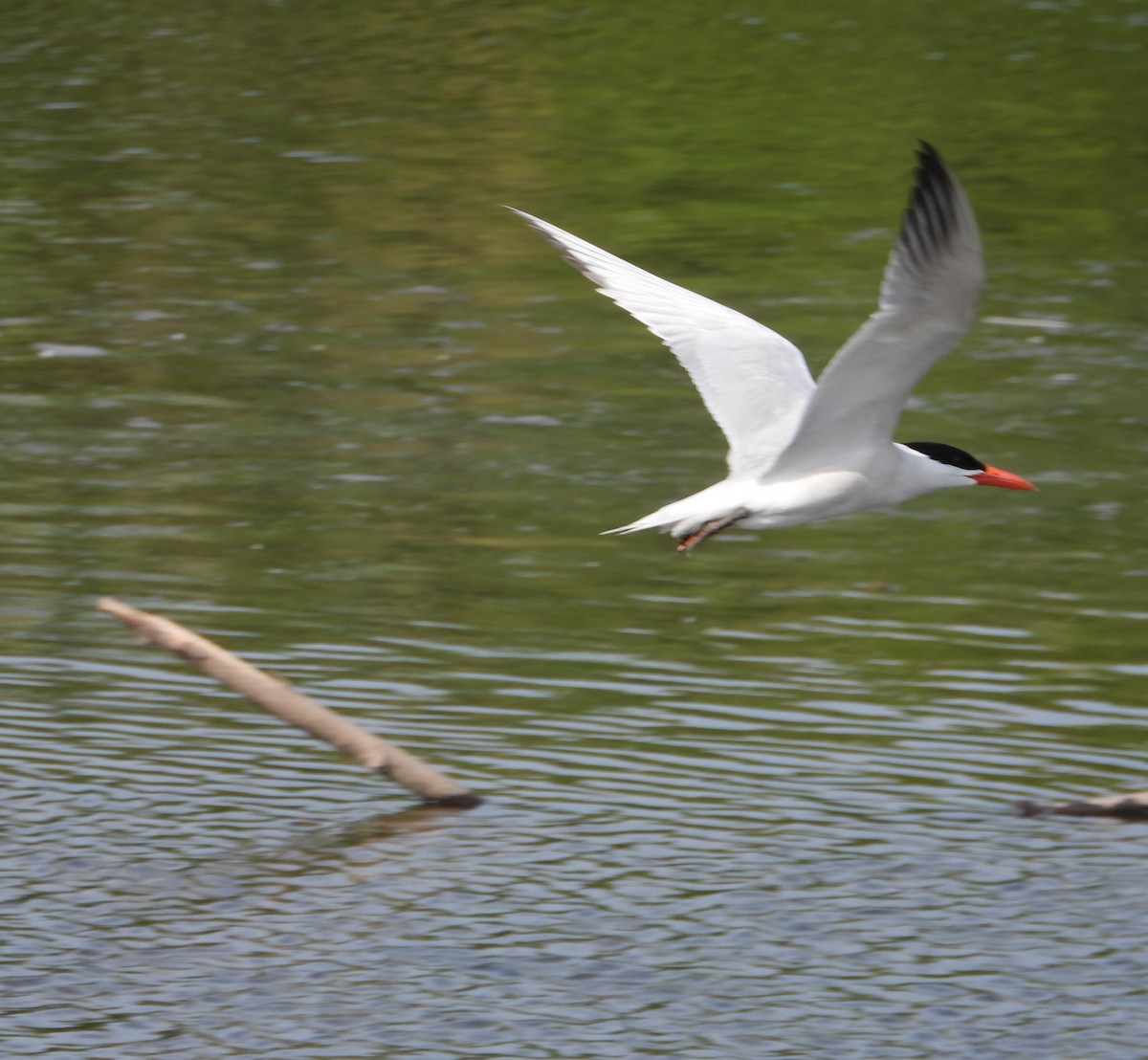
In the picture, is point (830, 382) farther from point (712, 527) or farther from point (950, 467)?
point (950, 467)

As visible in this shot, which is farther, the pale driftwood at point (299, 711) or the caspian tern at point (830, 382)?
the pale driftwood at point (299, 711)

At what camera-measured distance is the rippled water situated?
8.16 m

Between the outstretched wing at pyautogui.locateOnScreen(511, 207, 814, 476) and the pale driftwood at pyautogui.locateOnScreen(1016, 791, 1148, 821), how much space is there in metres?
1.64

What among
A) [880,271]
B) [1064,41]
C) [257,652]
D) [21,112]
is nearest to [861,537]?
[257,652]

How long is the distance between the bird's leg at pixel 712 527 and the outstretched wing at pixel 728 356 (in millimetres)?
360

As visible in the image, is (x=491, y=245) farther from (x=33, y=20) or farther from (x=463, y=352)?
(x=33, y=20)

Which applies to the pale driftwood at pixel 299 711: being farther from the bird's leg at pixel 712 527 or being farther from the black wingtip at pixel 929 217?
the black wingtip at pixel 929 217

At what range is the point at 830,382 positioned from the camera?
8.23 meters

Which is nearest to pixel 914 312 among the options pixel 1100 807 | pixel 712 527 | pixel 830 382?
pixel 830 382

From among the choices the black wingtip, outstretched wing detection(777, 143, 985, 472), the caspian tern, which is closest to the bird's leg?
the caspian tern

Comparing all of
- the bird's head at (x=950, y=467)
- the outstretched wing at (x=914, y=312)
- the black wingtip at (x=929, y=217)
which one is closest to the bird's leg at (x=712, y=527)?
the outstretched wing at (x=914, y=312)

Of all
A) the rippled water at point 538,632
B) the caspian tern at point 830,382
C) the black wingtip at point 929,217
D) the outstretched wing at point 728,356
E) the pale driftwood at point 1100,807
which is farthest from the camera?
the outstretched wing at point 728,356

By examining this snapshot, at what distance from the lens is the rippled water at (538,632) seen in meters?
8.16

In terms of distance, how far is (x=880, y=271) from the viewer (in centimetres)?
1870
